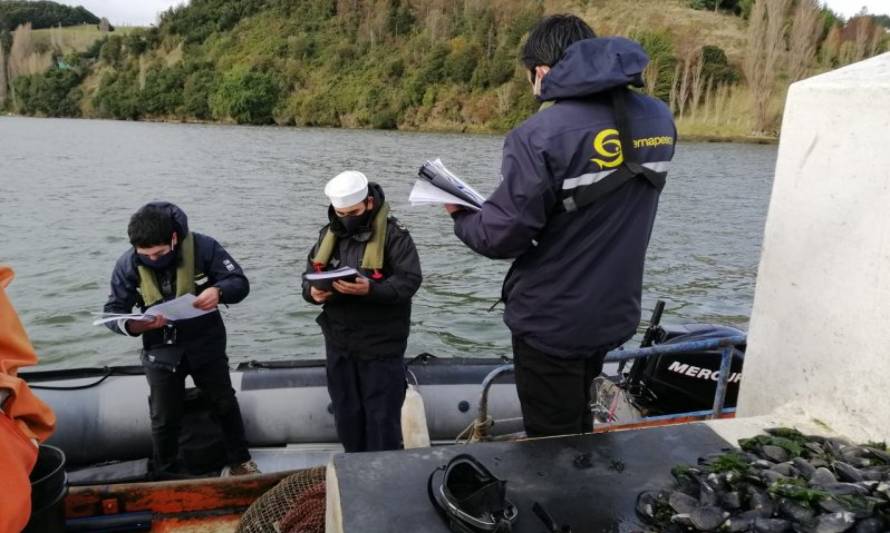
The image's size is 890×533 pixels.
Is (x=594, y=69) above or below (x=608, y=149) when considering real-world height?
above

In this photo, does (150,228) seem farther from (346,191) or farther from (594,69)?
(594,69)

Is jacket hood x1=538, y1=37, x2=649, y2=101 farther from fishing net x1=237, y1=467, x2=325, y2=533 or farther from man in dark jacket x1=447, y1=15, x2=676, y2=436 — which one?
fishing net x1=237, y1=467, x2=325, y2=533

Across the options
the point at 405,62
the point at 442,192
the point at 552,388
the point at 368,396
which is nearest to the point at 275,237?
the point at 368,396

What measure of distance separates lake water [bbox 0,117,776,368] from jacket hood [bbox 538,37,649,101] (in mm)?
7192

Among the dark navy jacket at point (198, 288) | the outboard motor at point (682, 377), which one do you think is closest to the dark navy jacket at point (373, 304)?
the dark navy jacket at point (198, 288)

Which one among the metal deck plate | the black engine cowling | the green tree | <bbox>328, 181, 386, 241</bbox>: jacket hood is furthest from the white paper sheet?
the green tree

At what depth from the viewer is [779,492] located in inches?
73.6

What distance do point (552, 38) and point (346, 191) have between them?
5.44 ft

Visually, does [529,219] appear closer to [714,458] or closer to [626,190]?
[626,190]

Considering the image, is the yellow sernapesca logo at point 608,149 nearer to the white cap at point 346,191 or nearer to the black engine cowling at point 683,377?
the white cap at point 346,191

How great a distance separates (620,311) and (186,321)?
2747 mm

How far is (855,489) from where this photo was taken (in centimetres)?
189

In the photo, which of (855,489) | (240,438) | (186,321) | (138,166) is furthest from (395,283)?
(138,166)

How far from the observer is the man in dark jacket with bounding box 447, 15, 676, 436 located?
2250 millimetres
